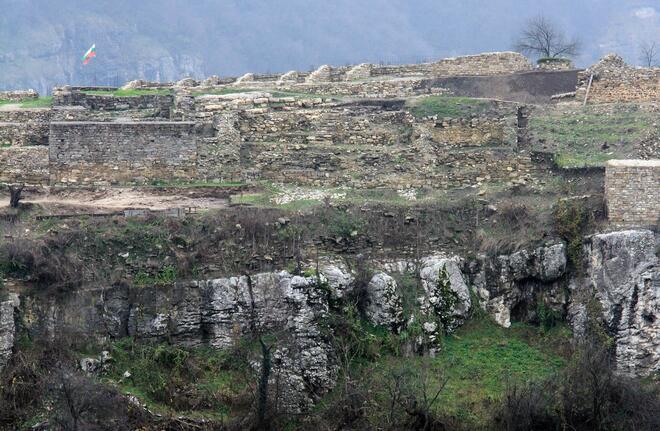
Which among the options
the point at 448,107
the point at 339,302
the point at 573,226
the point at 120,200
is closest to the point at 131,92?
the point at 120,200

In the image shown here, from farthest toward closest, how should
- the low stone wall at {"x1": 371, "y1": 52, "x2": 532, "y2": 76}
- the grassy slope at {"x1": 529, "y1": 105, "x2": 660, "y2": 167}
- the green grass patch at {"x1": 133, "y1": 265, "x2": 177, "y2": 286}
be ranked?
the low stone wall at {"x1": 371, "y1": 52, "x2": 532, "y2": 76} → the grassy slope at {"x1": 529, "y1": 105, "x2": 660, "y2": 167} → the green grass patch at {"x1": 133, "y1": 265, "x2": 177, "y2": 286}

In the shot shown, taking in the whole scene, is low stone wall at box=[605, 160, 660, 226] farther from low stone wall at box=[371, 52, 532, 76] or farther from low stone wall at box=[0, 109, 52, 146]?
low stone wall at box=[0, 109, 52, 146]

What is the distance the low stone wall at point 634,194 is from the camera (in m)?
33.0

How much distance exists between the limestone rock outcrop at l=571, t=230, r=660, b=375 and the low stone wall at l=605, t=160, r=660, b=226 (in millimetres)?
610

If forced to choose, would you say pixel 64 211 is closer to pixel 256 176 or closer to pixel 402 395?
pixel 256 176

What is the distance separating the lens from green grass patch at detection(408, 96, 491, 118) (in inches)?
1585

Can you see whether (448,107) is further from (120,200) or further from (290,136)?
(120,200)

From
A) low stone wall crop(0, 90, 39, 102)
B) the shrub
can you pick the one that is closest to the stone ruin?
low stone wall crop(0, 90, 39, 102)

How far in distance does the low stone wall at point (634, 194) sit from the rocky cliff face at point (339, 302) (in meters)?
0.72

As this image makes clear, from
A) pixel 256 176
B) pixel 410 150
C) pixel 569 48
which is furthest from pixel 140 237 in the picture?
pixel 569 48

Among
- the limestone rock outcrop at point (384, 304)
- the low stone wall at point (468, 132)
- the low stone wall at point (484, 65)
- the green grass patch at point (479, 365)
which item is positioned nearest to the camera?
the green grass patch at point (479, 365)

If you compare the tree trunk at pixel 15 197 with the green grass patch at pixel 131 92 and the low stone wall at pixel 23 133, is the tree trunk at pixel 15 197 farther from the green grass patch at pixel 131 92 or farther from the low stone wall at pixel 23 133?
the green grass patch at pixel 131 92

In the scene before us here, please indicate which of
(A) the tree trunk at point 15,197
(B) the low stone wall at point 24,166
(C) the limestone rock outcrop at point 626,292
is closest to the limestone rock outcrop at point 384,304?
(C) the limestone rock outcrop at point 626,292

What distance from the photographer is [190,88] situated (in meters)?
44.3
